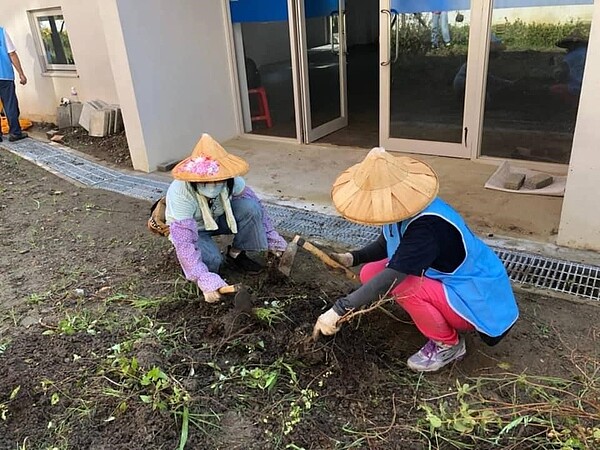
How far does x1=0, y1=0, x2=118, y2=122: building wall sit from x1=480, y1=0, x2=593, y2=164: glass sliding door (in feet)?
13.6

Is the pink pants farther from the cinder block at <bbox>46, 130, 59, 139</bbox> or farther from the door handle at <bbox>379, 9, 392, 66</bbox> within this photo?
the cinder block at <bbox>46, 130, 59, 139</bbox>

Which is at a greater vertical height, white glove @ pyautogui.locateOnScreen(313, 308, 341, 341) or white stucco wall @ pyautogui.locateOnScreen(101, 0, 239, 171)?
white stucco wall @ pyautogui.locateOnScreen(101, 0, 239, 171)

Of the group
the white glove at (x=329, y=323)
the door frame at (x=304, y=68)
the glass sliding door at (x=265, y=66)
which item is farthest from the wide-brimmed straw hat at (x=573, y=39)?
the white glove at (x=329, y=323)

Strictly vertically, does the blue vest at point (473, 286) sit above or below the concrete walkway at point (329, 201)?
above

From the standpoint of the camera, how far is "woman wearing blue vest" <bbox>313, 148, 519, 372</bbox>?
186 centimetres

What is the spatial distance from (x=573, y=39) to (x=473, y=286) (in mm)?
2660

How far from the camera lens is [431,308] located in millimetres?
2006

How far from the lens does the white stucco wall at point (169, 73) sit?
4.36 m

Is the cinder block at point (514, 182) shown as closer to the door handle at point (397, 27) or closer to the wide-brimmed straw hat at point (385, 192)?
the door handle at point (397, 27)

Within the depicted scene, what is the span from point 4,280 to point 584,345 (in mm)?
3060

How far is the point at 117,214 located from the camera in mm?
3873

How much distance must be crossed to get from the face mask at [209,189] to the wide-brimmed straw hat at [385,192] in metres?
0.79

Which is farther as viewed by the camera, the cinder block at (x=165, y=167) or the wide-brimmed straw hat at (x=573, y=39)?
the cinder block at (x=165, y=167)

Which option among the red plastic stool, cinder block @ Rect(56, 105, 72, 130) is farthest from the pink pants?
cinder block @ Rect(56, 105, 72, 130)
